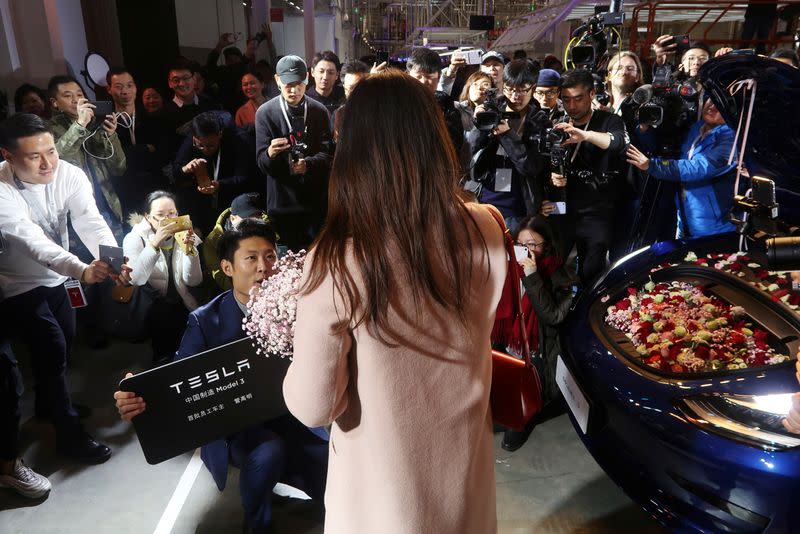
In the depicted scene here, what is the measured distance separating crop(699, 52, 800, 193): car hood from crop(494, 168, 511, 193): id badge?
1585mm

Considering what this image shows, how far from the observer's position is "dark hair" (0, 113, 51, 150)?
8.10 ft

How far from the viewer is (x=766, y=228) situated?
1816mm

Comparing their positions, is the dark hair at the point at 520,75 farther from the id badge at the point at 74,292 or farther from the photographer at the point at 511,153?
the id badge at the point at 74,292

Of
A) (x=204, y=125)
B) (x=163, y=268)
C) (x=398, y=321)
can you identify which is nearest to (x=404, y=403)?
(x=398, y=321)

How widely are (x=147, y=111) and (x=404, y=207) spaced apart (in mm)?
4618

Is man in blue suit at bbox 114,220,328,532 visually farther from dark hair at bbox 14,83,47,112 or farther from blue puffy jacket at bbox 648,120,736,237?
dark hair at bbox 14,83,47,112

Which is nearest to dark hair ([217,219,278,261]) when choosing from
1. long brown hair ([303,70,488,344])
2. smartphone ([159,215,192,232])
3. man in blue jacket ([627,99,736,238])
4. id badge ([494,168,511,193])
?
smartphone ([159,215,192,232])

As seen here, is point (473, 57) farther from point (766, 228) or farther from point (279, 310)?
point (279, 310)

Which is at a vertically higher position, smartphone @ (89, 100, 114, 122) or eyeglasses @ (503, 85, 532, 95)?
eyeglasses @ (503, 85, 532, 95)

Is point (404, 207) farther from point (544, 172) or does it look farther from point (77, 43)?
point (77, 43)

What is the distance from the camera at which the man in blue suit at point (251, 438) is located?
2.21m

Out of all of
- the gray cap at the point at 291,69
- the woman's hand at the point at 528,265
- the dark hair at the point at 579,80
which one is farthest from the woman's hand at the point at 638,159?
the gray cap at the point at 291,69

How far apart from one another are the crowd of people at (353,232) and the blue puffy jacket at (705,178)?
0.01 metres

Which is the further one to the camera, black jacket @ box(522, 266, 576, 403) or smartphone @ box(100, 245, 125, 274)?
black jacket @ box(522, 266, 576, 403)
